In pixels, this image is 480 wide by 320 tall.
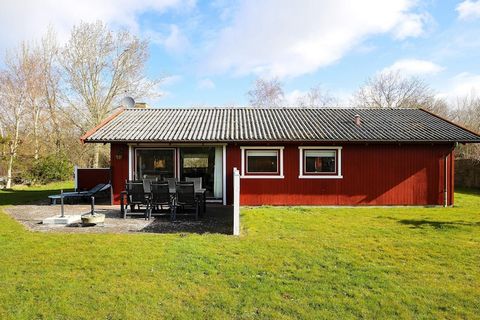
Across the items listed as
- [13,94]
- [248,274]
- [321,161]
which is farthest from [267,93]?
[248,274]

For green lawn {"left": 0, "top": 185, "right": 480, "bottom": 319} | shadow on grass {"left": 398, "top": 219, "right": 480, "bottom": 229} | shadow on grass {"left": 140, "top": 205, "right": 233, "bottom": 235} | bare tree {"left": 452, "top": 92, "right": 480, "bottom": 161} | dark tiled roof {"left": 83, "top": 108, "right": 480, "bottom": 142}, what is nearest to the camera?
green lawn {"left": 0, "top": 185, "right": 480, "bottom": 319}

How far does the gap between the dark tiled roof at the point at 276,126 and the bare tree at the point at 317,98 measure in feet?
80.8

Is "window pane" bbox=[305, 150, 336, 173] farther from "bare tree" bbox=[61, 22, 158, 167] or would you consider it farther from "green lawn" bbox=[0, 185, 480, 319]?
"bare tree" bbox=[61, 22, 158, 167]

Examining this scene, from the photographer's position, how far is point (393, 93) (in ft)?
116

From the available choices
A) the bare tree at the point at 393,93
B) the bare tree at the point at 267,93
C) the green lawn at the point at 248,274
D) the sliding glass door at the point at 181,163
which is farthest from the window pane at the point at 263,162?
the bare tree at the point at 267,93

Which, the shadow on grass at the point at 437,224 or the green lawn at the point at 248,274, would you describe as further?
the shadow on grass at the point at 437,224

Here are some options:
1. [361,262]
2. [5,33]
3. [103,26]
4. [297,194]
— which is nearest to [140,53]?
[103,26]

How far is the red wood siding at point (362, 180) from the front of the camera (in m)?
12.4

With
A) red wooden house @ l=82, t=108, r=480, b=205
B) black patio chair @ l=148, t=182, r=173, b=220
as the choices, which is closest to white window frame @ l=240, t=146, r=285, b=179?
red wooden house @ l=82, t=108, r=480, b=205

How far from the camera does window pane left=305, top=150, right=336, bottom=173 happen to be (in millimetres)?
12414

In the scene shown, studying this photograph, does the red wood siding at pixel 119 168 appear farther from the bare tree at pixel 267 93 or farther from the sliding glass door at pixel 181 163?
the bare tree at pixel 267 93

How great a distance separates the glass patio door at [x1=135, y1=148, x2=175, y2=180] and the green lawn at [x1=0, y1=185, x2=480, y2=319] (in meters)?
4.98

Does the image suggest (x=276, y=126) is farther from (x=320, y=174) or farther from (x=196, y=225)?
(x=196, y=225)

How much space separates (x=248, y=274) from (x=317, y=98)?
38689mm
